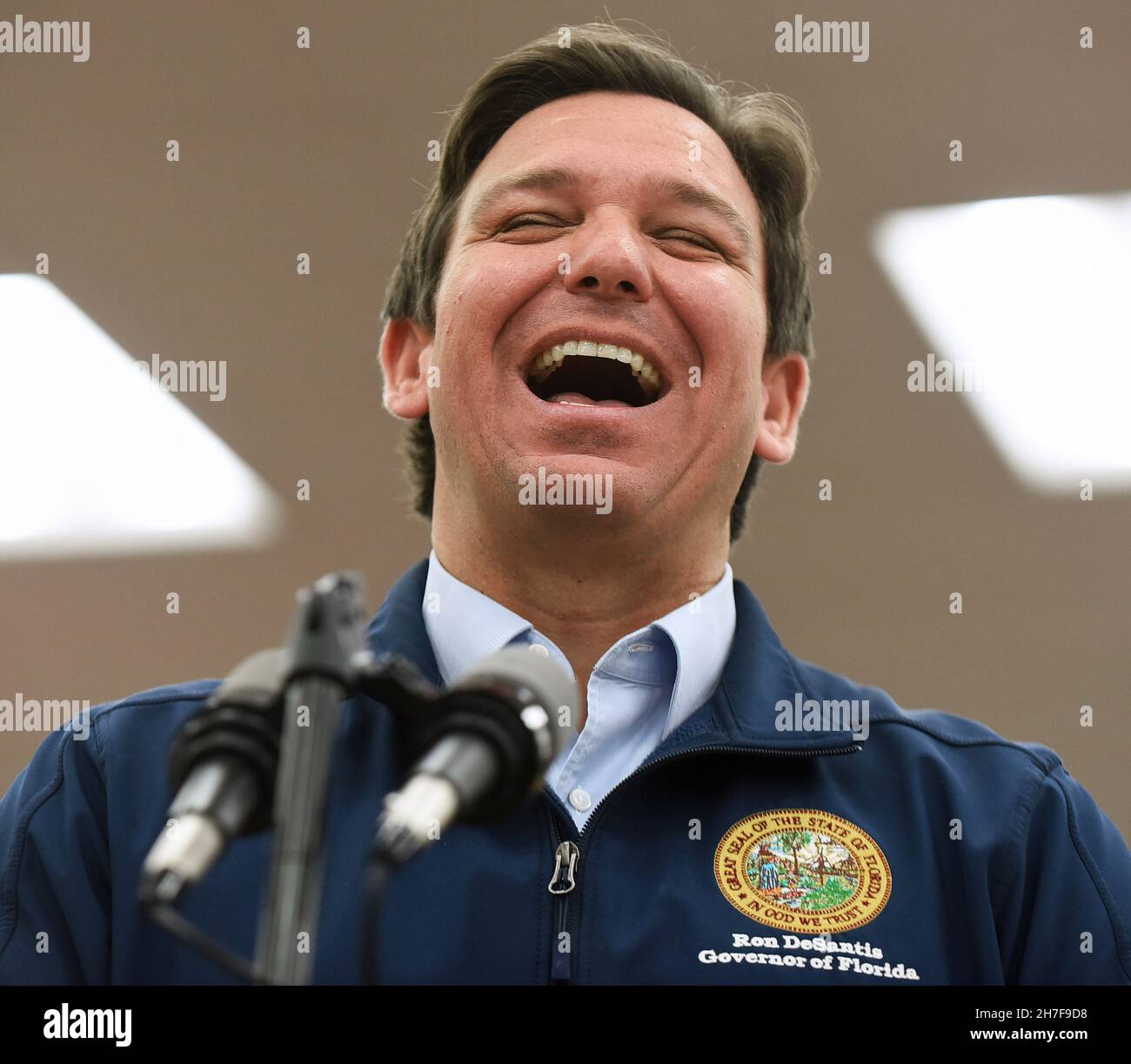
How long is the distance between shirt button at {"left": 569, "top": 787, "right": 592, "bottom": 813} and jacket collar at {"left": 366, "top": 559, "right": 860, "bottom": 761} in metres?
0.09

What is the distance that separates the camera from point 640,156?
1754 millimetres

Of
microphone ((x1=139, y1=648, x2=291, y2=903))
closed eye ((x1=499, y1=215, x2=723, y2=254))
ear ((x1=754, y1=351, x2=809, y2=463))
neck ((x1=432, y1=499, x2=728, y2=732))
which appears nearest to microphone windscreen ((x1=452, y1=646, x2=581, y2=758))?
microphone ((x1=139, y1=648, x2=291, y2=903))

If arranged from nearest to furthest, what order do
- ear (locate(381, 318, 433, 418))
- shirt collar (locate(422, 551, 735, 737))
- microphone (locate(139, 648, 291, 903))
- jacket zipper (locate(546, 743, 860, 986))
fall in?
microphone (locate(139, 648, 291, 903)) < jacket zipper (locate(546, 743, 860, 986)) < shirt collar (locate(422, 551, 735, 737)) < ear (locate(381, 318, 433, 418))

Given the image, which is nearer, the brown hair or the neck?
the neck

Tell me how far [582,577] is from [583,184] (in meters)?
0.50

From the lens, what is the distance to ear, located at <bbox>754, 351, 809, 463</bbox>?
194 centimetres

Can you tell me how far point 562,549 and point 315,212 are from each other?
2041mm

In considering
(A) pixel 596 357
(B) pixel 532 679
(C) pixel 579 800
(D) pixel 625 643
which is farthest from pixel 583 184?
(B) pixel 532 679

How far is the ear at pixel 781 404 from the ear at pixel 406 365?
48 centimetres

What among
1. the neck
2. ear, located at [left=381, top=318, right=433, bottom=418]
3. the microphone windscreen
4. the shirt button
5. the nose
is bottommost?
the shirt button

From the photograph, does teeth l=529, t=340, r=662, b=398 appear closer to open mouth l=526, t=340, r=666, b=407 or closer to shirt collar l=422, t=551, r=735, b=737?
open mouth l=526, t=340, r=666, b=407

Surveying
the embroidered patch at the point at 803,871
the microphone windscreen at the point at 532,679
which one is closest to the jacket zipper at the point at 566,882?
the embroidered patch at the point at 803,871

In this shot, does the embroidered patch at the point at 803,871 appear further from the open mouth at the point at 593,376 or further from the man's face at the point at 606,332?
the open mouth at the point at 593,376
